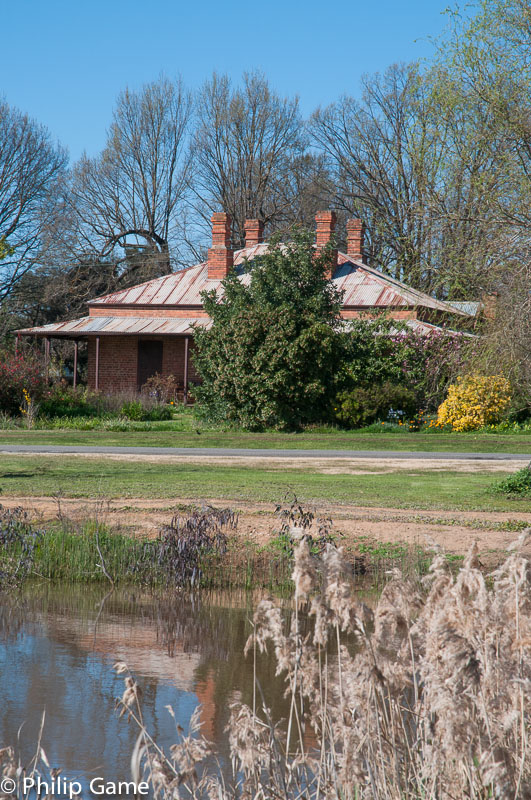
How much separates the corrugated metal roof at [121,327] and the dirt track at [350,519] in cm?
2153

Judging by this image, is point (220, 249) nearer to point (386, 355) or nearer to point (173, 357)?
point (173, 357)

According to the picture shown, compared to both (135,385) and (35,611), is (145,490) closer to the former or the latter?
(35,611)

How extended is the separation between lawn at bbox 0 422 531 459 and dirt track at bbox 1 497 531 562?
27.8 feet

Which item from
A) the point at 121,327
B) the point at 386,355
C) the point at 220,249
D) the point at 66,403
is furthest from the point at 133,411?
the point at 220,249

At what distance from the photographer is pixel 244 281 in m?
32.9

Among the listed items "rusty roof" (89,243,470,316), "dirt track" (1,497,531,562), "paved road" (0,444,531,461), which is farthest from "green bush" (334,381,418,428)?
"dirt track" (1,497,531,562)

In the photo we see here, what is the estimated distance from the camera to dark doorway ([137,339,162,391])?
3459cm

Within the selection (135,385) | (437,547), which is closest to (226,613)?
(437,547)

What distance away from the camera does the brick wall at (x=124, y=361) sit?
34.2 meters

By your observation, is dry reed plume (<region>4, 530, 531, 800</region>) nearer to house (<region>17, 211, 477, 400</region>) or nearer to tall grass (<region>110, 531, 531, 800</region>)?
tall grass (<region>110, 531, 531, 800</region>)

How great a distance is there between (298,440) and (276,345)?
3582 mm

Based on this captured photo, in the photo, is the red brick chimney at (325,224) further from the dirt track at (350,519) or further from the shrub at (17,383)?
the dirt track at (350,519)

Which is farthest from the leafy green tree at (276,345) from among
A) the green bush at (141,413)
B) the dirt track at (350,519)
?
the dirt track at (350,519)

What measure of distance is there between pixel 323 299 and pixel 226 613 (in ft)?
58.9
